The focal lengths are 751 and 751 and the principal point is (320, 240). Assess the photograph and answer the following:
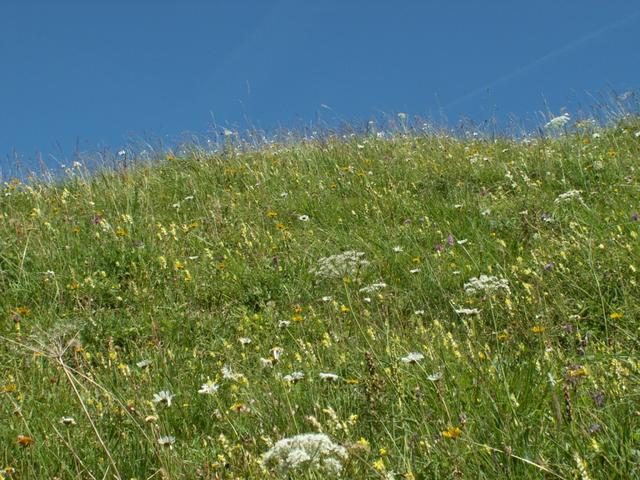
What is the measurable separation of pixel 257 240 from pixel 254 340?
179cm

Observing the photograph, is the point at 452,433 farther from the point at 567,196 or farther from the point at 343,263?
the point at 567,196

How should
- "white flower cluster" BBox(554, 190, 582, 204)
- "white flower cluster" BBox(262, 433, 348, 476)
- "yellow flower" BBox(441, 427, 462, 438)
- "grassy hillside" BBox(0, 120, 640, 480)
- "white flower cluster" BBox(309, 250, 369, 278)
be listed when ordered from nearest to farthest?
"white flower cluster" BBox(262, 433, 348, 476), "yellow flower" BBox(441, 427, 462, 438), "grassy hillside" BBox(0, 120, 640, 480), "white flower cluster" BBox(309, 250, 369, 278), "white flower cluster" BBox(554, 190, 582, 204)

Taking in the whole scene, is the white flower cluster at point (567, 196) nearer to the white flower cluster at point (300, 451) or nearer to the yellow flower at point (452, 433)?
the yellow flower at point (452, 433)

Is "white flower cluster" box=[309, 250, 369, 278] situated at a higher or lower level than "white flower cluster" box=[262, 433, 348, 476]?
higher

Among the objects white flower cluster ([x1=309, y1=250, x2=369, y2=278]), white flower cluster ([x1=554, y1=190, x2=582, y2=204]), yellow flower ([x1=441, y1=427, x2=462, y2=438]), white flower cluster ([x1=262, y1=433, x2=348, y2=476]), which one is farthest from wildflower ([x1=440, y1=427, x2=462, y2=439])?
white flower cluster ([x1=554, y1=190, x2=582, y2=204])

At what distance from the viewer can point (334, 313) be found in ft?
15.3

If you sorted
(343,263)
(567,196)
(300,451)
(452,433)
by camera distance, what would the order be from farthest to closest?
(567,196) < (343,263) < (452,433) < (300,451)

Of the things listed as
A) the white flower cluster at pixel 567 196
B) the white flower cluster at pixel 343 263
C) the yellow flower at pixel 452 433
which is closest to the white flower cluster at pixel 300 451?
the yellow flower at pixel 452 433

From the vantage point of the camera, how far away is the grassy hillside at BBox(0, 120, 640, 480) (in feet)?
8.25

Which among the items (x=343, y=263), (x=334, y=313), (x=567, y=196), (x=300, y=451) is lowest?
(x=300, y=451)

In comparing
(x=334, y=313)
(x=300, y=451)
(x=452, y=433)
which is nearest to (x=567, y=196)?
(x=334, y=313)

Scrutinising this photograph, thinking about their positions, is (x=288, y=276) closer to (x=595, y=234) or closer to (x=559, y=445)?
(x=595, y=234)

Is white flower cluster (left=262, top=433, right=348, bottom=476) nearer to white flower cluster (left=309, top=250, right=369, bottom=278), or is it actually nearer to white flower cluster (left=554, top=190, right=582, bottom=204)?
white flower cluster (left=309, top=250, right=369, bottom=278)

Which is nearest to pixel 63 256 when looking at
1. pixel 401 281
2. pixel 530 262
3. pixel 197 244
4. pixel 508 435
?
pixel 197 244
